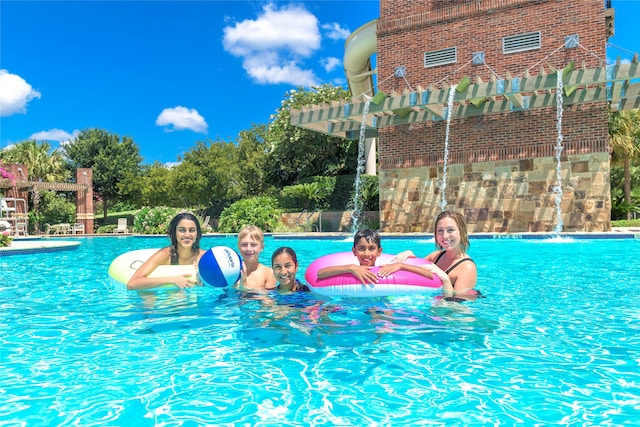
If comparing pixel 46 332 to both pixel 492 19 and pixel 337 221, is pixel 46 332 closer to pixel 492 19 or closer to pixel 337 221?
pixel 492 19

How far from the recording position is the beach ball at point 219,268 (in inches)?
223

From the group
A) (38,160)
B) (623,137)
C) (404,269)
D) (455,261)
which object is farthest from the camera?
(38,160)

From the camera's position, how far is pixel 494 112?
1645cm

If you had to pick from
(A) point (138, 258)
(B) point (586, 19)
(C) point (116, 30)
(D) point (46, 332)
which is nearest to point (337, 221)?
(B) point (586, 19)

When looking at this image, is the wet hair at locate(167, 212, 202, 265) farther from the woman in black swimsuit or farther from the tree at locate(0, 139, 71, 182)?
the tree at locate(0, 139, 71, 182)

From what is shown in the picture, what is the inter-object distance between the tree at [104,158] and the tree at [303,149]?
1931 centimetres

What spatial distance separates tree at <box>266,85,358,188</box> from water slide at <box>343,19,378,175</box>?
187 centimetres

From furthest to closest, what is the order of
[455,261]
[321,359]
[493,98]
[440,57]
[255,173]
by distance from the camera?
[255,173]
[440,57]
[493,98]
[455,261]
[321,359]

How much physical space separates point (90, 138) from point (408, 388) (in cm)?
4613

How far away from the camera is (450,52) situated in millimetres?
17578

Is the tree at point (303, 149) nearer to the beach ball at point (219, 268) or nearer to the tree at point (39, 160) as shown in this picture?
the beach ball at point (219, 268)

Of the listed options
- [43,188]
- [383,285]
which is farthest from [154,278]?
[43,188]

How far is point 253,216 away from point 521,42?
13211mm

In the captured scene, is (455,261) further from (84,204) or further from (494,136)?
(84,204)
